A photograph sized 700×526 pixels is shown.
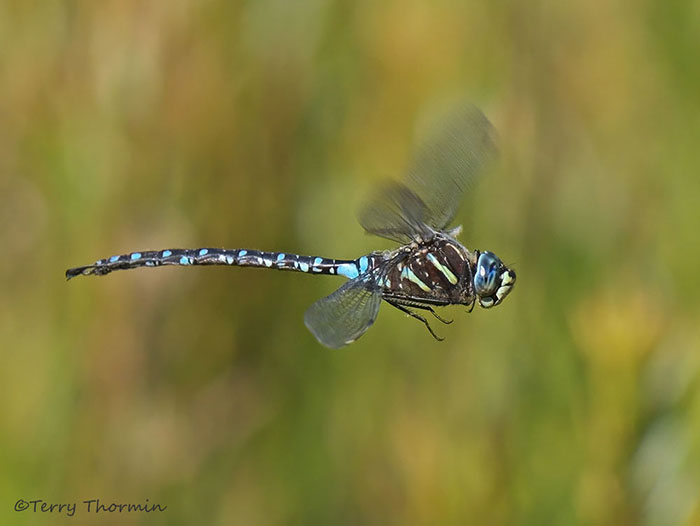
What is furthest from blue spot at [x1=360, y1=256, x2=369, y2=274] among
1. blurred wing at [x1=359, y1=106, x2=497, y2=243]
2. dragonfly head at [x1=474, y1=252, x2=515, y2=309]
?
dragonfly head at [x1=474, y1=252, x2=515, y2=309]

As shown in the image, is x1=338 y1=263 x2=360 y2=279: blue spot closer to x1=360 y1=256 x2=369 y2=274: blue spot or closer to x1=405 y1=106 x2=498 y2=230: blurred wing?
x1=360 y1=256 x2=369 y2=274: blue spot

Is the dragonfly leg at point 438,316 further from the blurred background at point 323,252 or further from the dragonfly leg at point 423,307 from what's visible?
the blurred background at point 323,252

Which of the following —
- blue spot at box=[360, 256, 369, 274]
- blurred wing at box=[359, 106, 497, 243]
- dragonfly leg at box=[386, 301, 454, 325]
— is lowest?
dragonfly leg at box=[386, 301, 454, 325]

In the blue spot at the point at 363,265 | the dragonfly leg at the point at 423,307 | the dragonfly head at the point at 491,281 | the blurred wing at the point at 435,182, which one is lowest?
the dragonfly head at the point at 491,281

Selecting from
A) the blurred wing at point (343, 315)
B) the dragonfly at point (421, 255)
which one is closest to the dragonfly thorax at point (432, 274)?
the dragonfly at point (421, 255)

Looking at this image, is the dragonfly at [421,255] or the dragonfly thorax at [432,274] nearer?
the dragonfly at [421,255]

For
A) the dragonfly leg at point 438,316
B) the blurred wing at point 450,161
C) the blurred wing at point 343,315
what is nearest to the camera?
the blurred wing at point 343,315

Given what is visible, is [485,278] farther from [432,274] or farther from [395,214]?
[395,214]
